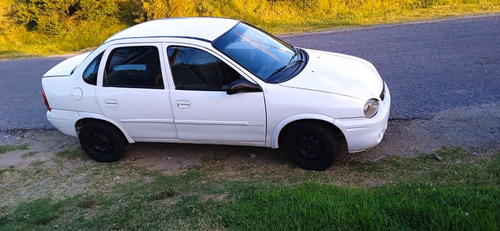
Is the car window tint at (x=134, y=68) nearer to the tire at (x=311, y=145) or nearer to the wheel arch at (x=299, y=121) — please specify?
the wheel arch at (x=299, y=121)

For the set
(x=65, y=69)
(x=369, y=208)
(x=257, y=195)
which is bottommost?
(x=257, y=195)

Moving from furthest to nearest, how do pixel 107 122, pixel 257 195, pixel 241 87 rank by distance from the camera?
pixel 107 122
pixel 241 87
pixel 257 195

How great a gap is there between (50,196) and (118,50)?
185 centimetres

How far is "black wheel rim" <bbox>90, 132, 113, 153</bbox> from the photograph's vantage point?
566 centimetres

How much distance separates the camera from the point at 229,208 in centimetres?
394

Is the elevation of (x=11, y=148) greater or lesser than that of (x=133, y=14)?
lesser

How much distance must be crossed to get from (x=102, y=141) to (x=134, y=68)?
1.09 m

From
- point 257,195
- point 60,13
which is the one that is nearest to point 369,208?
point 257,195

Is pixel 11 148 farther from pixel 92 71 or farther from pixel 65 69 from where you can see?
pixel 92 71

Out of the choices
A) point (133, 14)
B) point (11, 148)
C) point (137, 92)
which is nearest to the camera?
point (137, 92)

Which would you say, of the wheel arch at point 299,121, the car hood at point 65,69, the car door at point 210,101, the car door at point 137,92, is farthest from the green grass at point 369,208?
the car hood at point 65,69

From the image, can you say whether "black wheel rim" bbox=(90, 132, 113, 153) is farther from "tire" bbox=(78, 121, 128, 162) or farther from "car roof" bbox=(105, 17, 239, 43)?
"car roof" bbox=(105, 17, 239, 43)

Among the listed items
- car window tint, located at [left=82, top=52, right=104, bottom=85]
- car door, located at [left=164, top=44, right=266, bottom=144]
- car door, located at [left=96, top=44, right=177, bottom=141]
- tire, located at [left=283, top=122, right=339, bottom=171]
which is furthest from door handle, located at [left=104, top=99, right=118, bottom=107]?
tire, located at [left=283, top=122, right=339, bottom=171]

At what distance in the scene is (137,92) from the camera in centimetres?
522
